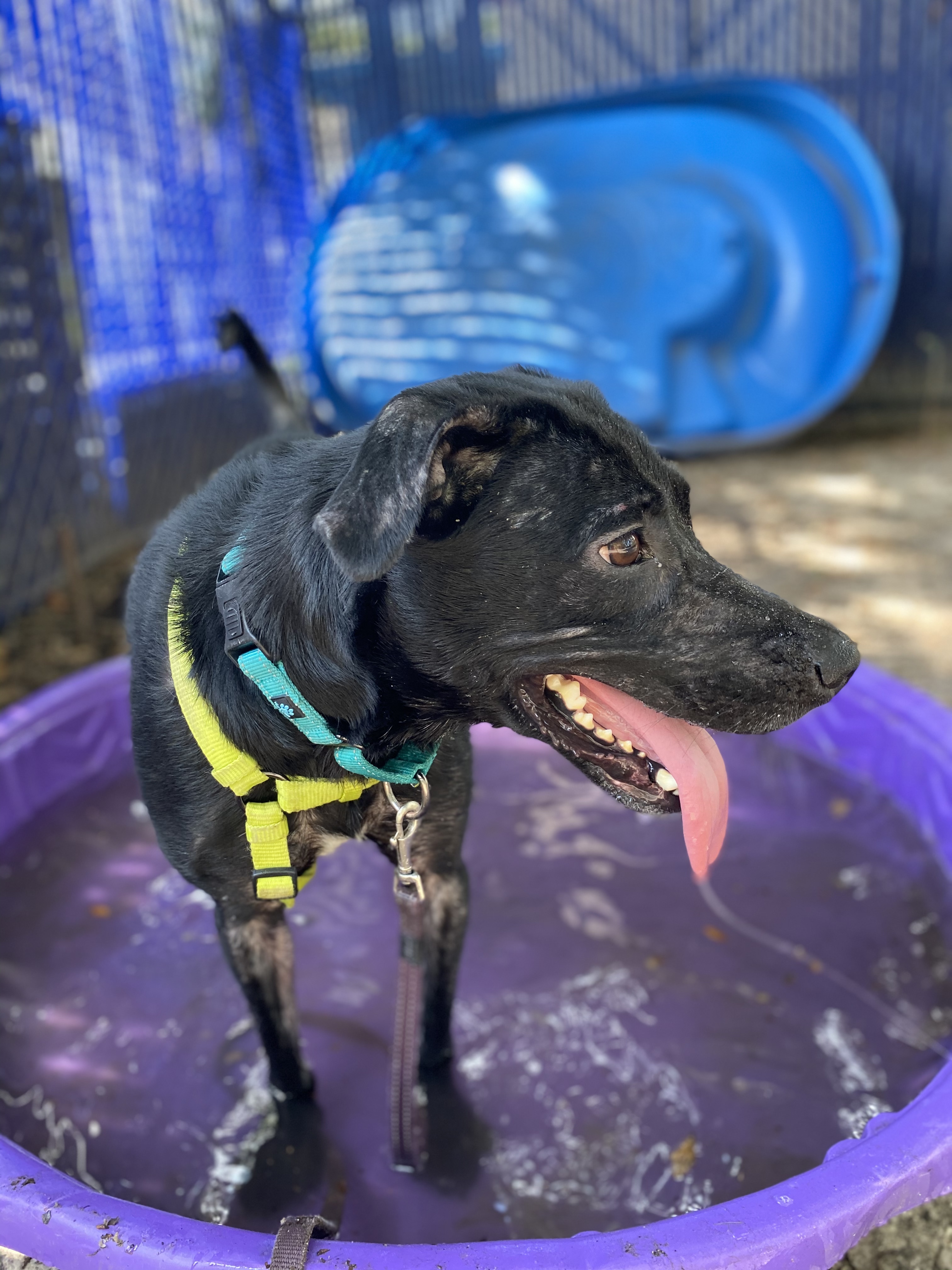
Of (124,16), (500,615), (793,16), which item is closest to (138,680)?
(500,615)

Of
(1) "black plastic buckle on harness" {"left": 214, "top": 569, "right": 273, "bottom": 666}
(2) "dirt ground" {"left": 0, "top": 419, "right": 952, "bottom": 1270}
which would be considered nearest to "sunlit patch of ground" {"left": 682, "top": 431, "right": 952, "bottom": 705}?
(2) "dirt ground" {"left": 0, "top": 419, "right": 952, "bottom": 1270}

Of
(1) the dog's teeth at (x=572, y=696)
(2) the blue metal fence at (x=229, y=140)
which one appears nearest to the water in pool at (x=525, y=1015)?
(1) the dog's teeth at (x=572, y=696)

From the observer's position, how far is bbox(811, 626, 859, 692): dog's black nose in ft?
5.06

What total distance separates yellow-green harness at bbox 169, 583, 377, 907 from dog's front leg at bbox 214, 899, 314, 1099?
154 millimetres

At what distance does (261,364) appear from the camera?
2943 mm

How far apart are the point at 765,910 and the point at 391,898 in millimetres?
1131

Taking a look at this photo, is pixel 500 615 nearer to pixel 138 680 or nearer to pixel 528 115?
pixel 138 680

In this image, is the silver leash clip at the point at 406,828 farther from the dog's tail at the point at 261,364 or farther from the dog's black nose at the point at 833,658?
the dog's tail at the point at 261,364

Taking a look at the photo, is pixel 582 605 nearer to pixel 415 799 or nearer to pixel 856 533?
pixel 415 799

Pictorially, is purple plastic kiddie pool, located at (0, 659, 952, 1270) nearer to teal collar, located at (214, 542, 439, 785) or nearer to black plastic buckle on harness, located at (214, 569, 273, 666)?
teal collar, located at (214, 542, 439, 785)

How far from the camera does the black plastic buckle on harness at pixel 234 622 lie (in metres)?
1.55

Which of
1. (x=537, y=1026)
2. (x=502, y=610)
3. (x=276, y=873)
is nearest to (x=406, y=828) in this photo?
(x=276, y=873)

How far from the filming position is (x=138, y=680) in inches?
74.3

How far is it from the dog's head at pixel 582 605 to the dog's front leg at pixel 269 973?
24.5 inches
